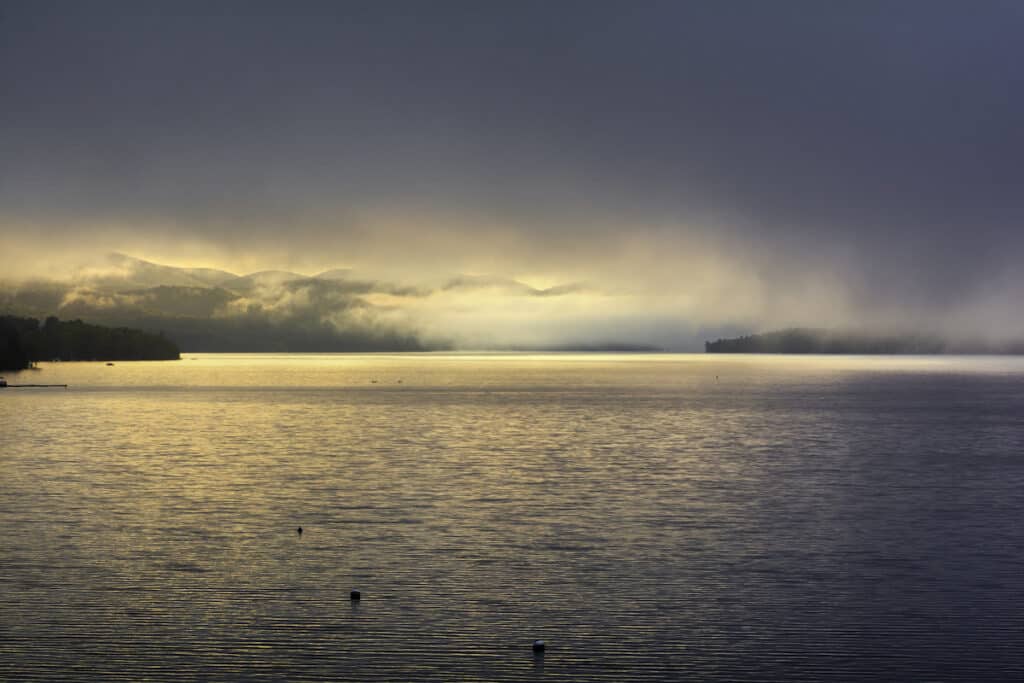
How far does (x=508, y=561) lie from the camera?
33250 mm

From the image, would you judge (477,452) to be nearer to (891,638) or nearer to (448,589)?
(448,589)

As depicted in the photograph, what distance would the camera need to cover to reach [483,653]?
23062 millimetres

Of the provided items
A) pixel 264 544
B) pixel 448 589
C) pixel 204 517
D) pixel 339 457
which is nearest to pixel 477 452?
pixel 339 457

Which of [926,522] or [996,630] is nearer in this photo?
[996,630]

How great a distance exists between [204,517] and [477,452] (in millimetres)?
30304

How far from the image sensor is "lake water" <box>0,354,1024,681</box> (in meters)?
22.9

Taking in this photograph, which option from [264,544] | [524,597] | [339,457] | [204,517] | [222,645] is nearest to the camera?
[222,645]

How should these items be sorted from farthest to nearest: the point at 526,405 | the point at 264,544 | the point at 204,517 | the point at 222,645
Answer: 1. the point at 526,405
2. the point at 204,517
3. the point at 264,544
4. the point at 222,645

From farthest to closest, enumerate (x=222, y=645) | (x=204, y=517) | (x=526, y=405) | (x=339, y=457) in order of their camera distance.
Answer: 1. (x=526, y=405)
2. (x=339, y=457)
3. (x=204, y=517)
4. (x=222, y=645)

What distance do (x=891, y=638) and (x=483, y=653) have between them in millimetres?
9744

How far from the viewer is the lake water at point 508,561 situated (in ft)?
75.1

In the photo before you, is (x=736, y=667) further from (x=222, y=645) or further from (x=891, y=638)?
(x=222, y=645)

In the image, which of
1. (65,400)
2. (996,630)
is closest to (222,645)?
(996,630)

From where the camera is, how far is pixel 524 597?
28234mm
